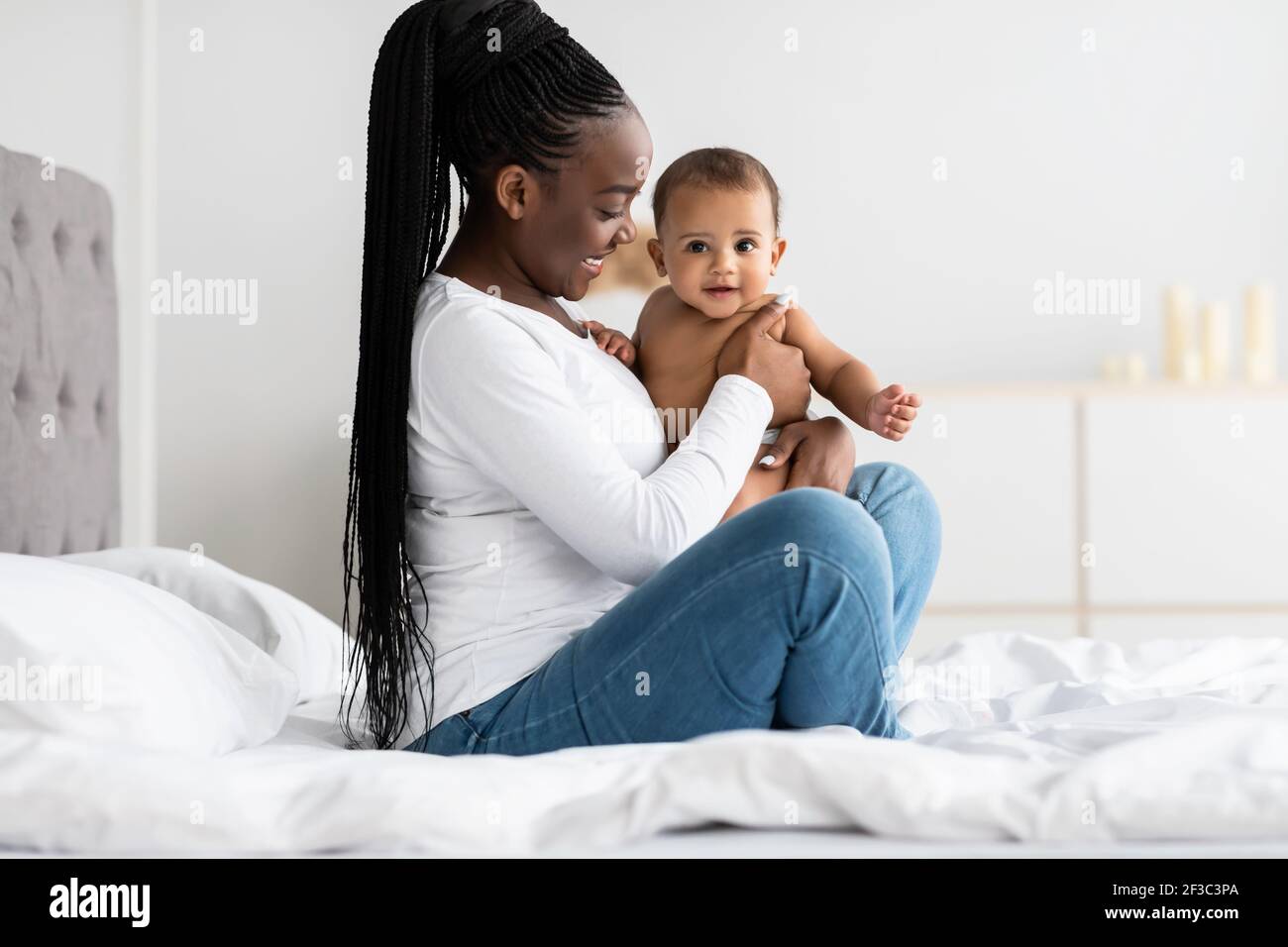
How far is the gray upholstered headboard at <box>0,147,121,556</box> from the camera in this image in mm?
1883

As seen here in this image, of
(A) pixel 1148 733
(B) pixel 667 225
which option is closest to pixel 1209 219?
(B) pixel 667 225

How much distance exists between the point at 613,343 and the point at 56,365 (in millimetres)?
1010

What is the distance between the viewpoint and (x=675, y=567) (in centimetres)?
113

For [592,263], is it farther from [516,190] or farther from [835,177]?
[835,177]

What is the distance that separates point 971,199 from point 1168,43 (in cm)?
73

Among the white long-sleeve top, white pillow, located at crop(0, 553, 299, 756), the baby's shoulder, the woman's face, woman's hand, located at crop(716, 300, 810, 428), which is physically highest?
the woman's face

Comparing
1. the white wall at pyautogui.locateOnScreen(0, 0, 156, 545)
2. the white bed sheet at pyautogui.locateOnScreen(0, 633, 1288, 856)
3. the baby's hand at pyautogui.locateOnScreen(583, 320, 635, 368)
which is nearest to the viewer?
the white bed sheet at pyautogui.locateOnScreen(0, 633, 1288, 856)

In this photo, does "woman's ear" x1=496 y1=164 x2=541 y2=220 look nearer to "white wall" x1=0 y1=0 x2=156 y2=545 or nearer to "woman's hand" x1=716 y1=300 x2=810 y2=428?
"woman's hand" x1=716 y1=300 x2=810 y2=428

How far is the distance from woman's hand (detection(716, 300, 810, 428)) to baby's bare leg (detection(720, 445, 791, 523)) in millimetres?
61

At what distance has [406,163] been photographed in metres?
1.26

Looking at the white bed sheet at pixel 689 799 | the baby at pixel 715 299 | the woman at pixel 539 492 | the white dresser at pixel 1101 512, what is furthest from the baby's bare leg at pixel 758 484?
the white dresser at pixel 1101 512

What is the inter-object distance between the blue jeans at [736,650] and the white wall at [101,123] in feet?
6.22

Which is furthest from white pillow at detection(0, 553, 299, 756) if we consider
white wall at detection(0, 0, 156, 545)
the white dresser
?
the white dresser

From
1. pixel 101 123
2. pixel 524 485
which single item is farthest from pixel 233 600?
pixel 101 123
